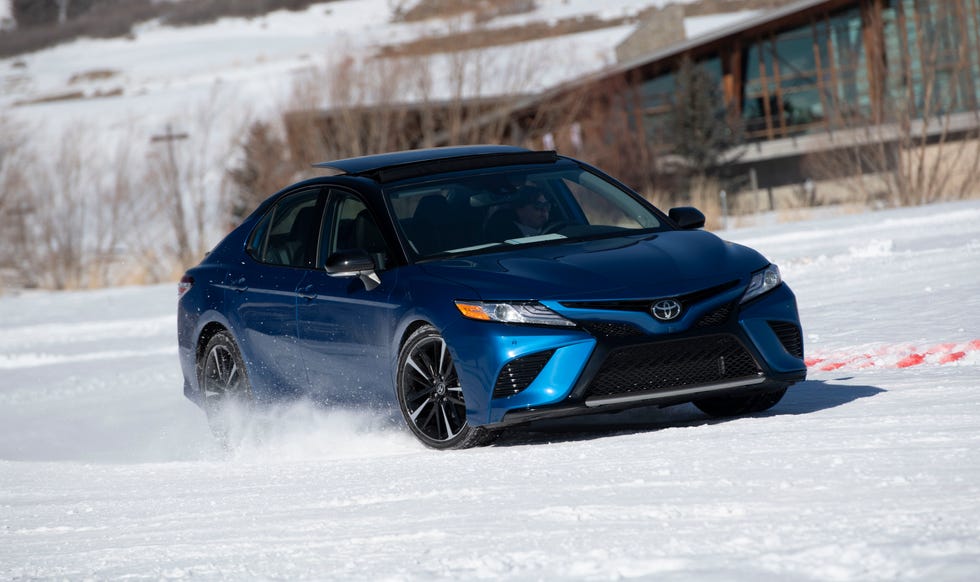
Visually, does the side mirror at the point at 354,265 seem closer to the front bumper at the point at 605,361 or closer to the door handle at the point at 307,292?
the door handle at the point at 307,292

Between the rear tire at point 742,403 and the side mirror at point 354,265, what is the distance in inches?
67.0

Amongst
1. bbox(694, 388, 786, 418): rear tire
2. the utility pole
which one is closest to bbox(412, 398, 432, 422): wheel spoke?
bbox(694, 388, 786, 418): rear tire

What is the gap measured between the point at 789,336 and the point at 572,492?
1.97 metres

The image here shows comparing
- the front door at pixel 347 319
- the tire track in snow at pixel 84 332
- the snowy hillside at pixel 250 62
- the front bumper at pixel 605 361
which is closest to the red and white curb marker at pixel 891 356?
the front bumper at pixel 605 361

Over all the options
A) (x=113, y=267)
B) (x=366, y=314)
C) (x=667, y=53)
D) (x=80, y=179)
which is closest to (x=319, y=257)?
(x=366, y=314)

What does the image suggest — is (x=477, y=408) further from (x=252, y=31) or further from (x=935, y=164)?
(x=252, y=31)

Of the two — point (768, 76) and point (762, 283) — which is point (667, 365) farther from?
point (768, 76)

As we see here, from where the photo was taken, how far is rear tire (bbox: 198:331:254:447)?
848 centimetres

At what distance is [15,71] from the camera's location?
101 metres

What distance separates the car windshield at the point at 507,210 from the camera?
735cm

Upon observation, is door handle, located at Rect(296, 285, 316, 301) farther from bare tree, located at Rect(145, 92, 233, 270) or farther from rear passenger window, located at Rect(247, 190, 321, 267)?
bare tree, located at Rect(145, 92, 233, 270)

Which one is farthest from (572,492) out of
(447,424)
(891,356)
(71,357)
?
(71,357)

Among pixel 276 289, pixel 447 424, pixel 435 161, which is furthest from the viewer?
pixel 276 289

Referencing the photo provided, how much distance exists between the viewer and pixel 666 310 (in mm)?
6336
